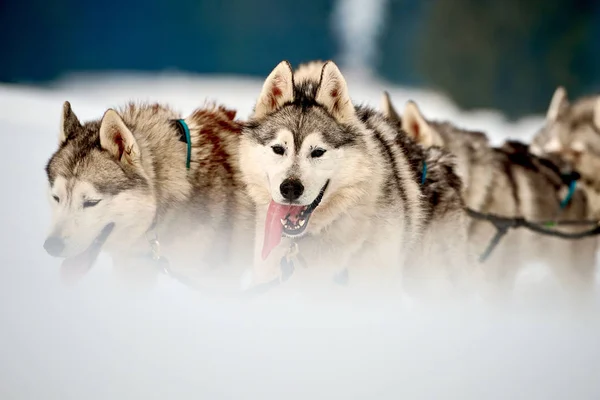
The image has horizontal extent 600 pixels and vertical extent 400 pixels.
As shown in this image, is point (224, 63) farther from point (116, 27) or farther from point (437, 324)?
point (437, 324)

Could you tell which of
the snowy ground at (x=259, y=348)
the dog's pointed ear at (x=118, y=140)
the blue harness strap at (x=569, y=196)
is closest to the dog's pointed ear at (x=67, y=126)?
the dog's pointed ear at (x=118, y=140)

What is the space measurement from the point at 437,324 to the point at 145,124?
5.17 ft

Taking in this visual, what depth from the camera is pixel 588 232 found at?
3.71 metres

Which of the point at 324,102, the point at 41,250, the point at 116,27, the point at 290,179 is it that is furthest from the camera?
the point at 116,27

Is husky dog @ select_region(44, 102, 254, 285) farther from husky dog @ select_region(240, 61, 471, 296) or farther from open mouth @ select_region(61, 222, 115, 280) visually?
husky dog @ select_region(240, 61, 471, 296)

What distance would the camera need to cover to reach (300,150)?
2.31 meters

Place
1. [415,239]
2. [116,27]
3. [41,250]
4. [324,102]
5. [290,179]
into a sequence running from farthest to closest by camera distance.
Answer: [116,27] < [41,250] < [415,239] < [324,102] < [290,179]

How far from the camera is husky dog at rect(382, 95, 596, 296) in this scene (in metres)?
3.66

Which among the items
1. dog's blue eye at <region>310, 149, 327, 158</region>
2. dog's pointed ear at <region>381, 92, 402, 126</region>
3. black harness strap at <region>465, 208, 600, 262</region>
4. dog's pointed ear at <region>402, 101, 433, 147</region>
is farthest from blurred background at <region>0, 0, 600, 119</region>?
dog's blue eye at <region>310, 149, 327, 158</region>

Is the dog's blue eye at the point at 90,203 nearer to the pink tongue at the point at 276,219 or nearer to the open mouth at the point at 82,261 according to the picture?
the open mouth at the point at 82,261

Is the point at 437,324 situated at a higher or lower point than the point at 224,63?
lower

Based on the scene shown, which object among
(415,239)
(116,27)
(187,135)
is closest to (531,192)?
(415,239)

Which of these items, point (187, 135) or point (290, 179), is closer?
point (290, 179)

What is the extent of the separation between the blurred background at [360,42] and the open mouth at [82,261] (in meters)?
8.37
